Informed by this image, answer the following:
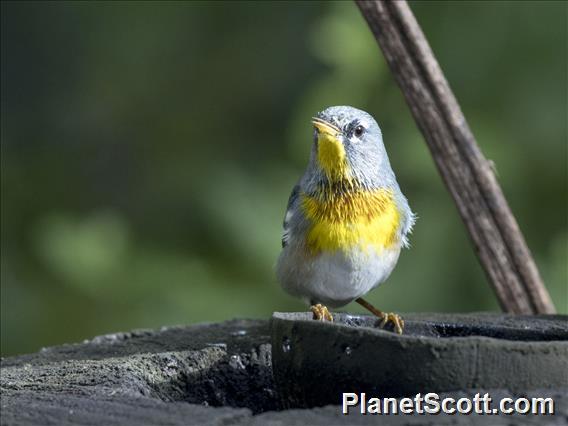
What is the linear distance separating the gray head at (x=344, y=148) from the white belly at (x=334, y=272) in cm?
22

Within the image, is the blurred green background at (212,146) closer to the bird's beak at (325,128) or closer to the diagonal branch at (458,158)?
the diagonal branch at (458,158)

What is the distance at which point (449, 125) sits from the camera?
316 cm

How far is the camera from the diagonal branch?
3.09m

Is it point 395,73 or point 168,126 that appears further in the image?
point 168,126

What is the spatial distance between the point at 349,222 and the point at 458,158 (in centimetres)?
60

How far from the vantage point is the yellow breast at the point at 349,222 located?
9.03 ft

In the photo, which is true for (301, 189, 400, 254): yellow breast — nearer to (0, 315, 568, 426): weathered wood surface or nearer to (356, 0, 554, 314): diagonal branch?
(0, 315, 568, 426): weathered wood surface

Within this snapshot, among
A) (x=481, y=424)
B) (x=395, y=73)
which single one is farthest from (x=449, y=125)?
(x=481, y=424)

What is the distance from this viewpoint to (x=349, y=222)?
2.77 meters

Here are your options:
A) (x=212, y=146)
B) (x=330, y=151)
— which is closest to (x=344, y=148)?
(x=330, y=151)

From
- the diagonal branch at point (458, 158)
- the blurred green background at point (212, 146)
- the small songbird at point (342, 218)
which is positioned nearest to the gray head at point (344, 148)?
the small songbird at point (342, 218)

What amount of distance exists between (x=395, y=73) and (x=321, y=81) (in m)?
2.19

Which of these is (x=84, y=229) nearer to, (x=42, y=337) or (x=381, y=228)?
(x=42, y=337)

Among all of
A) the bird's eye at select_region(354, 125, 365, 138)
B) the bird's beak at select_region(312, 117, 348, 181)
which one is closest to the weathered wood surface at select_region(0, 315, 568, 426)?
the bird's beak at select_region(312, 117, 348, 181)
